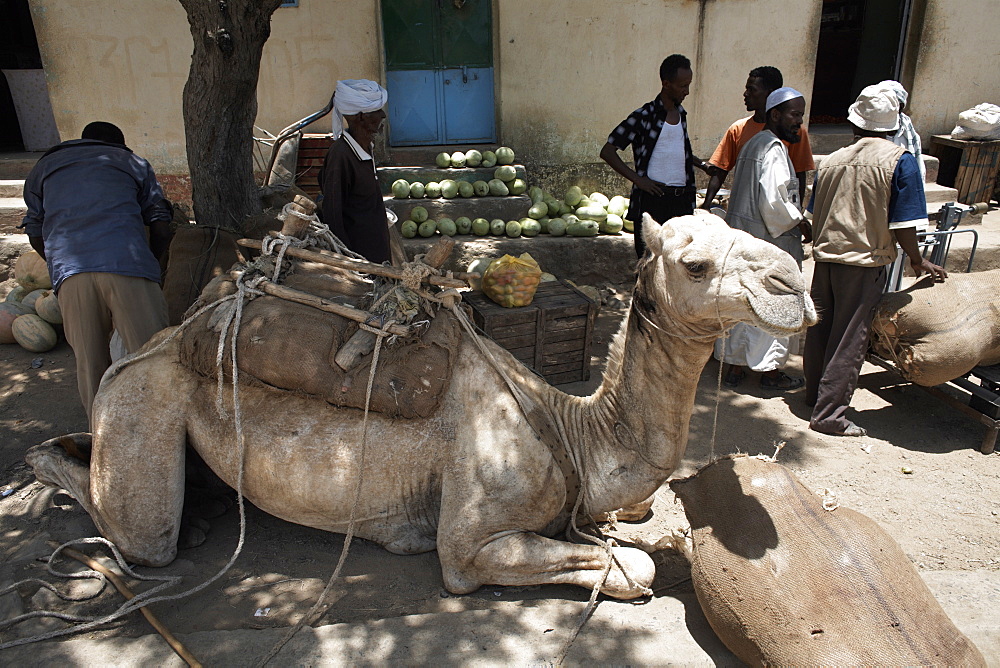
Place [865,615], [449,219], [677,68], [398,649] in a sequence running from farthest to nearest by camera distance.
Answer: [449,219] → [677,68] → [398,649] → [865,615]

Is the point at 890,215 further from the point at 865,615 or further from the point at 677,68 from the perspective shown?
the point at 865,615

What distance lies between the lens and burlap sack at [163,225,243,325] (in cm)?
468

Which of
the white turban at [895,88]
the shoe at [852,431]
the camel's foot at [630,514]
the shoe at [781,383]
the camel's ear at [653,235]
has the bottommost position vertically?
the shoe at [781,383]

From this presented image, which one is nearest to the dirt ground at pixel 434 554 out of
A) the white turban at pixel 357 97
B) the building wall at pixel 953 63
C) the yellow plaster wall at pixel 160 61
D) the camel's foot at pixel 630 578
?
the camel's foot at pixel 630 578

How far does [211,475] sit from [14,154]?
364 inches

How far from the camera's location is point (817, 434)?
5.27 m

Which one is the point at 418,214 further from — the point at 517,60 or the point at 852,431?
the point at 852,431

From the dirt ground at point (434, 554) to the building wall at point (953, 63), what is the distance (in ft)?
22.0

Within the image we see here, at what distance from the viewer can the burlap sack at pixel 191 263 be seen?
4.68m

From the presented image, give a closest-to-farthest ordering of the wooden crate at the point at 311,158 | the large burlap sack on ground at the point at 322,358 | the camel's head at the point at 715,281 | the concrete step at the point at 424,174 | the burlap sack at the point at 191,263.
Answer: the camel's head at the point at 715,281
the large burlap sack on ground at the point at 322,358
the burlap sack at the point at 191,263
the wooden crate at the point at 311,158
the concrete step at the point at 424,174

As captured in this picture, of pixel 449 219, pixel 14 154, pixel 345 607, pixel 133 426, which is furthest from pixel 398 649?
pixel 14 154

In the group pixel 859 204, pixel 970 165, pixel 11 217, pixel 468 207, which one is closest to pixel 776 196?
pixel 859 204

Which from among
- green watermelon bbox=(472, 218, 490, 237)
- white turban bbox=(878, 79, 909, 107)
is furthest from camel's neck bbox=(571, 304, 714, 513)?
green watermelon bbox=(472, 218, 490, 237)

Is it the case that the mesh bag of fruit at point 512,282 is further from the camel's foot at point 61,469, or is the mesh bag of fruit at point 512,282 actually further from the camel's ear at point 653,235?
the camel's foot at point 61,469
